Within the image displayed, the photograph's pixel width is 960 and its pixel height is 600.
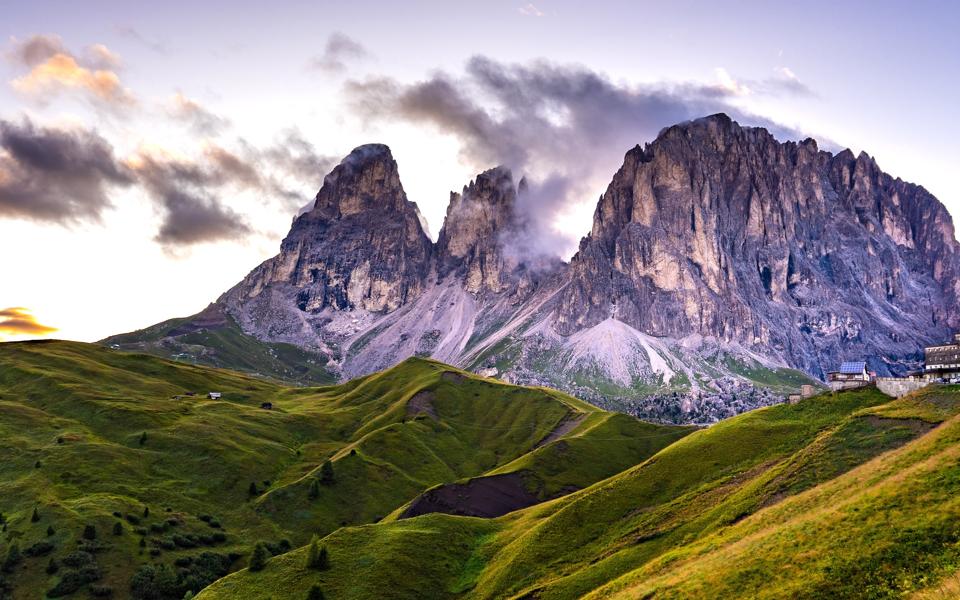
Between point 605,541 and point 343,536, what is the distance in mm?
42838

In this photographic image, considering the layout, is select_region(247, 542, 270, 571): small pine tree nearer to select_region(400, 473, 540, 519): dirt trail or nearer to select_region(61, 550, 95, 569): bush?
select_region(61, 550, 95, 569): bush

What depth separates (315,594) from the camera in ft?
293

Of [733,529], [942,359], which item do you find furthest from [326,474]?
[942,359]

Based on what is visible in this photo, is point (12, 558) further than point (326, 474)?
No

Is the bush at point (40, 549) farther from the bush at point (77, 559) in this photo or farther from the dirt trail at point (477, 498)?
the dirt trail at point (477, 498)

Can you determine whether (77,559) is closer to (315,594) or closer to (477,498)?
(315,594)

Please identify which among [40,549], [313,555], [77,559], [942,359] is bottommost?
[77,559]

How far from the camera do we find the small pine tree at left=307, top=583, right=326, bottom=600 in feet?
292

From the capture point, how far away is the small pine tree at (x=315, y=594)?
292 ft

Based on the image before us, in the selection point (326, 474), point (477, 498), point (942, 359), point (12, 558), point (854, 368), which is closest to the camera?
point (12, 558)

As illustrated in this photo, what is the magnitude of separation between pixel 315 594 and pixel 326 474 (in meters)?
98.1

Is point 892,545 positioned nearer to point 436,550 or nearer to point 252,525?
point 436,550

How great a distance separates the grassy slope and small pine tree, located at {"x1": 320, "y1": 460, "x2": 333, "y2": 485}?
73660mm

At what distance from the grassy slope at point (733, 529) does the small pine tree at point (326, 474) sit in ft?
242
